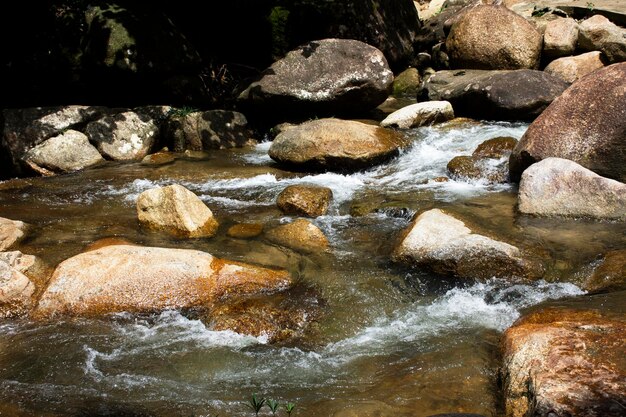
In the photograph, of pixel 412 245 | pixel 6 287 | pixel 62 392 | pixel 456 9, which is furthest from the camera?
pixel 456 9

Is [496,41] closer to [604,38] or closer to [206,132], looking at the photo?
[604,38]

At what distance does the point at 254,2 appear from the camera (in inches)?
512

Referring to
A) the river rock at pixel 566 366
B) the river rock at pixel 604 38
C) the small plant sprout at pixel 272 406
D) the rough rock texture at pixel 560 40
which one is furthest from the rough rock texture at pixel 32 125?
the river rock at pixel 604 38

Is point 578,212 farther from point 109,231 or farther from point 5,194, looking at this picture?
point 5,194

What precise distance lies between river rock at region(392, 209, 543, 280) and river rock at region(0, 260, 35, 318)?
3.49m

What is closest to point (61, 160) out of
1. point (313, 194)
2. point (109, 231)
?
point (109, 231)

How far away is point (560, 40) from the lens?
12.7 m

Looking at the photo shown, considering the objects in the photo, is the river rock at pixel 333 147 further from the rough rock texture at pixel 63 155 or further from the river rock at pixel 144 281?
the river rock at pixel 144 281

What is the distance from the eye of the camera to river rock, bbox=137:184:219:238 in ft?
22.6

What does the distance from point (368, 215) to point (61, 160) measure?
5460 millimetres

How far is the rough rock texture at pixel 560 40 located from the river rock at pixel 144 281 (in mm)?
9448

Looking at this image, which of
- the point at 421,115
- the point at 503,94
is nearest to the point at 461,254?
the point at 421,115

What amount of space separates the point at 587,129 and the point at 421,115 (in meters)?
3.70

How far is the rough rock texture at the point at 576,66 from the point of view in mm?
12062
